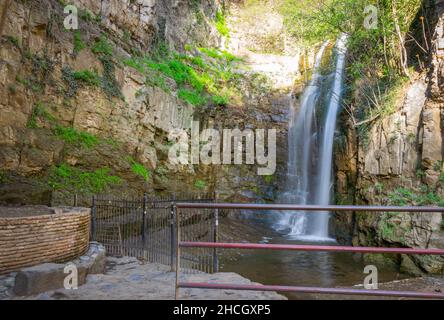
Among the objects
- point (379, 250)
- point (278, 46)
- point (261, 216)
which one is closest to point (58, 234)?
point (379, 250)

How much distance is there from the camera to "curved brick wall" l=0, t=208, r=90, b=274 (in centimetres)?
470

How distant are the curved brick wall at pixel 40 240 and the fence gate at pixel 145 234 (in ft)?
6.01

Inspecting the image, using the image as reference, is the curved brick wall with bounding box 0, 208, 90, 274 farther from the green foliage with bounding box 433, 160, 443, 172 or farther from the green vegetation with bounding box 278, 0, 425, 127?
the green vegetation with bounding box 278, 0, 425, 127

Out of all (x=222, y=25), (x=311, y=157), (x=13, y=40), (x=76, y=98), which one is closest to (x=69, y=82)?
(x=76, y=98)

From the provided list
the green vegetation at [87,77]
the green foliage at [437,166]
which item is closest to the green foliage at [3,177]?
the green vegetation at [87,77]

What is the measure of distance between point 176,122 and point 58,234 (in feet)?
38.4

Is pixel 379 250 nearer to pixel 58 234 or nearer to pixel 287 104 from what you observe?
pixel 58 234

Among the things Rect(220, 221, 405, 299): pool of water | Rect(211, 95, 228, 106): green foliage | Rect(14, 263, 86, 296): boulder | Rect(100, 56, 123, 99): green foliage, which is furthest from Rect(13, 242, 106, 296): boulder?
Rect(211, 95, 228, 106): green foliage

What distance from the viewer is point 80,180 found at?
11273 mm

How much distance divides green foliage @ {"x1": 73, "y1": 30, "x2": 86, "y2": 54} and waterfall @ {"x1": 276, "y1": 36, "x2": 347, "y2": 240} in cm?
1178

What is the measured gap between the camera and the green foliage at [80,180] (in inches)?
416

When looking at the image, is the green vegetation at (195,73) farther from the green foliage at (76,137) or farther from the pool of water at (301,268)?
the pool of water at (301,268)

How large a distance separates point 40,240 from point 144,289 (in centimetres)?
221

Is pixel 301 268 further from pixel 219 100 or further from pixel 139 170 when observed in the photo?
pixel 219 100
